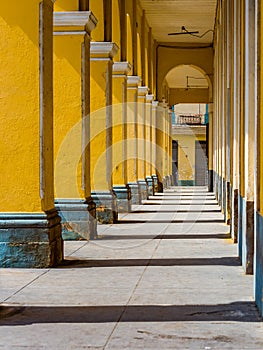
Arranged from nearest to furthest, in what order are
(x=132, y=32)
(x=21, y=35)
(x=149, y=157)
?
(x=21, y=35)
(x=132, y=32)
(x=149, y=157)

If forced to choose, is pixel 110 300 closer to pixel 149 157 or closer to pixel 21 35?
pixel 21 35

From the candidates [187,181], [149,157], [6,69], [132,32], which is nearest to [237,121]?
[6,69]

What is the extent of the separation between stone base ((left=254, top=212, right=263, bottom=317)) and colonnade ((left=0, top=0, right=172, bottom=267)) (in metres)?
3.22

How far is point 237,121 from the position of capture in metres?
11.3

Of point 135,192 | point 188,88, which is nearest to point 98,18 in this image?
point 135,192

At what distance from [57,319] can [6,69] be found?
408 centimetres

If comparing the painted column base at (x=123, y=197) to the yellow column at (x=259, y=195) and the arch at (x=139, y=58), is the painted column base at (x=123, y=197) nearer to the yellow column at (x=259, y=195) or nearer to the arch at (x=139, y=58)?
the arch at (x=139, y=58)

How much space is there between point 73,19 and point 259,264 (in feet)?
21.6

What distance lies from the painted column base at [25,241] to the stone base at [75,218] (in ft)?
9.82

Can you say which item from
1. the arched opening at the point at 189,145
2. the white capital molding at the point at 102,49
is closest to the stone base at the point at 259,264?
the white capital molding at the point at 102,49

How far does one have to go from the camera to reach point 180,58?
3322 centimetres

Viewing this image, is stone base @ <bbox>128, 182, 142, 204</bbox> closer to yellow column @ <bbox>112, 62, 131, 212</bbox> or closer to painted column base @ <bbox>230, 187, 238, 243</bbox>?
yellow column @ <bbox>112, 62, 131, 212</bbox>

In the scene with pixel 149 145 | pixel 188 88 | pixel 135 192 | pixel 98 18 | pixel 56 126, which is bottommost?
pixel 135 192

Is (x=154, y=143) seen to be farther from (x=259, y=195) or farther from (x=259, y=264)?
(x=259, y=264)
